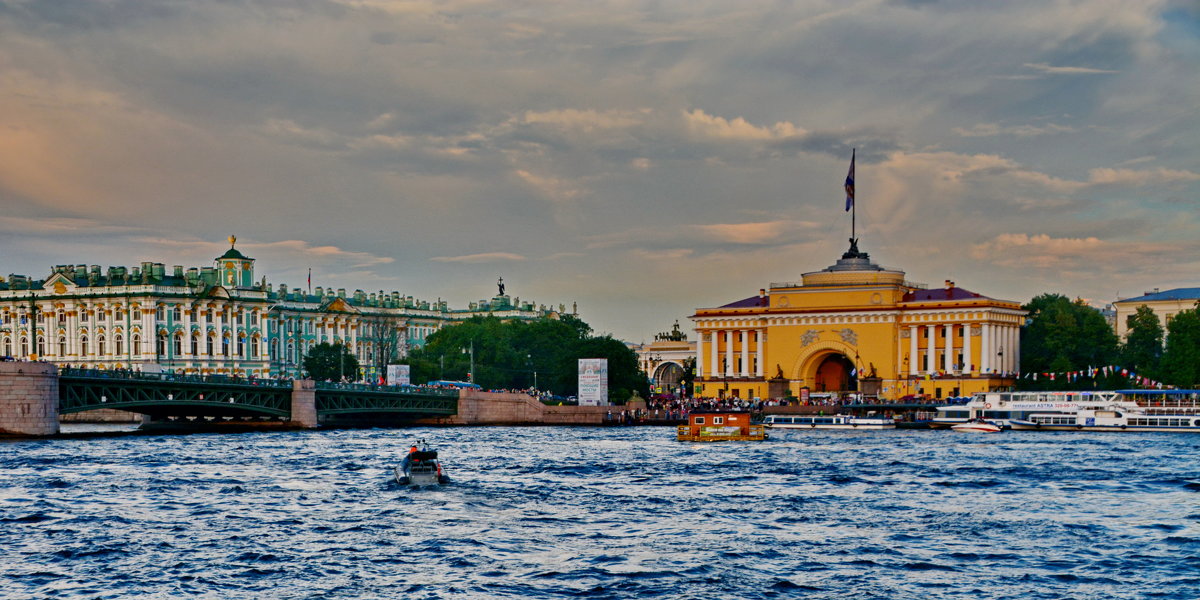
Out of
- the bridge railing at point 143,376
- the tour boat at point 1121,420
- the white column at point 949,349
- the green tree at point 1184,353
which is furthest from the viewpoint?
the white column at point 949,349

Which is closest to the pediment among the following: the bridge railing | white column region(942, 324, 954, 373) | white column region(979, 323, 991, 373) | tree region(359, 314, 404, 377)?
tree region(359, 314, 404, 377)

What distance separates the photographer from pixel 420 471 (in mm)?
48500

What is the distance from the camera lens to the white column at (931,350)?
4451 inches

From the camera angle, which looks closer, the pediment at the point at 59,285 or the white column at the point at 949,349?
the white column at the point at 949,349

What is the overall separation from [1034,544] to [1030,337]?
86.7 metres

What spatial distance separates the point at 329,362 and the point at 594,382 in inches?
1579

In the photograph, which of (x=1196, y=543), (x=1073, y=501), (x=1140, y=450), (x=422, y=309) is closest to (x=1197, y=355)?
(x=1140, y=450)

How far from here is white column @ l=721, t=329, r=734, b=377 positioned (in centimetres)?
12144

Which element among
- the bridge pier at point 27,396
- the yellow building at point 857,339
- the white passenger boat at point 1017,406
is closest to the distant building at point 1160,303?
the yellow building at point 857,339

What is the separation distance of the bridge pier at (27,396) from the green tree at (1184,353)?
62306 millimetres

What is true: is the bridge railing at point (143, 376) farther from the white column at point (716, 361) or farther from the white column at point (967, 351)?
the white column at point (967, 351)

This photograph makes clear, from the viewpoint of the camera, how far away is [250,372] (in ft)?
431

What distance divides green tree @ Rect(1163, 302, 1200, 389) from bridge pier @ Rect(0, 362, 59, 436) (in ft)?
204

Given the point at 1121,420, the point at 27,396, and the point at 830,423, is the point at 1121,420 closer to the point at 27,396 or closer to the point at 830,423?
the point at 830,423
